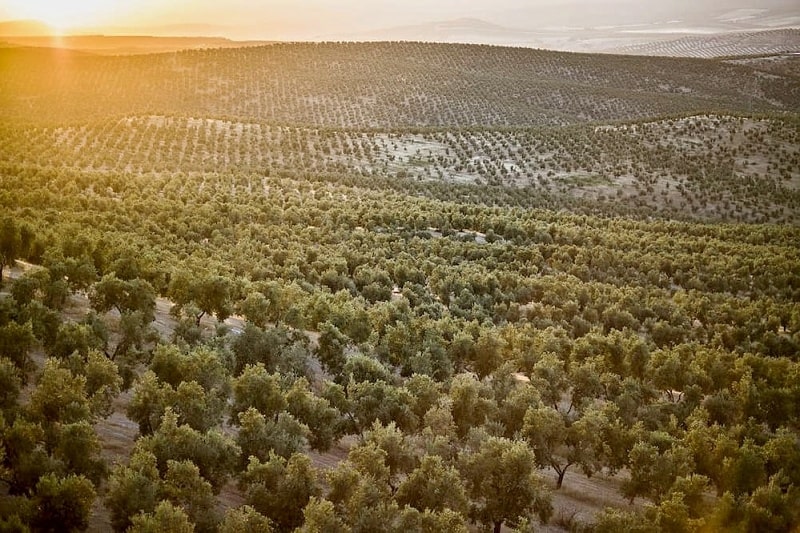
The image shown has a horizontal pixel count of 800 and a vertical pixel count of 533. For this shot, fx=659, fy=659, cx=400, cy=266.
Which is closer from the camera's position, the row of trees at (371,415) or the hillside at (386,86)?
the row of trees at (371,415)

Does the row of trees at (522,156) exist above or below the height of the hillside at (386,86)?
below

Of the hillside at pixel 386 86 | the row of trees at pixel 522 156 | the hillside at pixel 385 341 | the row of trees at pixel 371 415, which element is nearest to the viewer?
the row of trees at pixel 371 415

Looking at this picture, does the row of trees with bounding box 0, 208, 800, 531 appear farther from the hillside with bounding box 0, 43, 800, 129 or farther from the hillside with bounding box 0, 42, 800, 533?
the hillside with bounding box 0, 43, 800, 129

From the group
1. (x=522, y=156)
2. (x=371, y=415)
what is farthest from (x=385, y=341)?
(x=522, y=156)

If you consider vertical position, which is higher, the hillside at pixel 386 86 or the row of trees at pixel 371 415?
the hillside at pixel 386 86

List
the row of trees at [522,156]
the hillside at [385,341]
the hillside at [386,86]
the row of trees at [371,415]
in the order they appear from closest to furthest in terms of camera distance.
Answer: the row of trees at [371,415]
the hillside at [385,341]
the row of trees at [522,156]
the hillside at [386,86]

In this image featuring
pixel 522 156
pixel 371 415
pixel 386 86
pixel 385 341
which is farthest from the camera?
pixel 386 86

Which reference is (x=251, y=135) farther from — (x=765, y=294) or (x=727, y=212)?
(x=765, y=294)

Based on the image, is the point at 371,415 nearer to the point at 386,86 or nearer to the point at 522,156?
the point at 522,156

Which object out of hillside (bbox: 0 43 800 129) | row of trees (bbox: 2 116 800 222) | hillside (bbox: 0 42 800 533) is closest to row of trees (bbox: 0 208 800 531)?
hillside (bbox: 0 42 800 533)

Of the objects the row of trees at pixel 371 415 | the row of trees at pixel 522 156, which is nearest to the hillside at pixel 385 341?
the row of trees at pixel 371 415

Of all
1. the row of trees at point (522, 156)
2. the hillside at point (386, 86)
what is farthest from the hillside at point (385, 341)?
the hillside at point (386, 86)

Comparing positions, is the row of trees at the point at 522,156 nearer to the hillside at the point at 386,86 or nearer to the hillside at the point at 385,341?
the hillside at the point at 385,341
